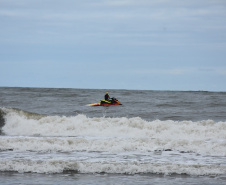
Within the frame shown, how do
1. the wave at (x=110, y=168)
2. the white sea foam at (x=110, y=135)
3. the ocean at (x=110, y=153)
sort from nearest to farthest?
the ocean at (x=110, y=153) → the wave at (x=110, y=168) → the white sea foam at (x=110, y=135)

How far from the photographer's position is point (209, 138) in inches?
584

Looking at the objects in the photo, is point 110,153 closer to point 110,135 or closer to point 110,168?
point 110,168

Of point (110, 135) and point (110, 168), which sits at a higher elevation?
point (110, 135)

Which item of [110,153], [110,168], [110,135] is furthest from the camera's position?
[110,135]

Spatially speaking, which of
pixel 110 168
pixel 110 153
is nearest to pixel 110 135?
pixel 110 153

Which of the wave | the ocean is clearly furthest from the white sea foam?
the wave

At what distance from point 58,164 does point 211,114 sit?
16852 millimetres

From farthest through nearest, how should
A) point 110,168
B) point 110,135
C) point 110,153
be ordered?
1. point 110,135
2. point 110,153
3. point 110,168

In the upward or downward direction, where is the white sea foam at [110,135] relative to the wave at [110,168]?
upward

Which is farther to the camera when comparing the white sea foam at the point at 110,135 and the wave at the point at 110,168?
the white sea foam at the point at 110,135

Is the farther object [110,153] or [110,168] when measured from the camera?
[110,153]

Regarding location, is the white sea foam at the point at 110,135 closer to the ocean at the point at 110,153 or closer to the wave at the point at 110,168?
the ocean at the point at 110,153

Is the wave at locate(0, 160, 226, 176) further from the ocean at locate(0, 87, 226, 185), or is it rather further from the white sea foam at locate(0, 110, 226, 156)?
the white sea foam at locate(0, 110, 226, 156)

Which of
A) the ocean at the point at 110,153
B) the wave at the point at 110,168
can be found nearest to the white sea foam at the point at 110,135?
the ocean at the point at 110,153
